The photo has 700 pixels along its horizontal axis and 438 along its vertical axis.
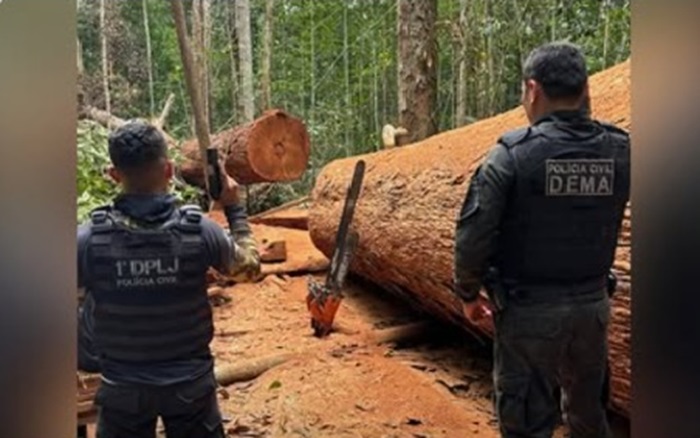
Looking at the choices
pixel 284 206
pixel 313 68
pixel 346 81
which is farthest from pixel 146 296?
pixel 346 81

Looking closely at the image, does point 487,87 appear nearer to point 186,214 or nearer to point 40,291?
point 186,214

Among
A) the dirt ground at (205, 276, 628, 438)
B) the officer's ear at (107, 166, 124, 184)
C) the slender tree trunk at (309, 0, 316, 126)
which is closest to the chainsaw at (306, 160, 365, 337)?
the dirt ground at (205, 276, 628, 438)

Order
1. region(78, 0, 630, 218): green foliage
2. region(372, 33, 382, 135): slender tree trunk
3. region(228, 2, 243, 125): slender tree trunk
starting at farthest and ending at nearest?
region(372, 33, 382, 135): slender tree trunk < region(228, 2, 243, 125): slender tree trunk < region(78, 0, 630, 218): green foliage

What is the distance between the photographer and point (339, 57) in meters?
8.87

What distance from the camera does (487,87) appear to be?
5918mm

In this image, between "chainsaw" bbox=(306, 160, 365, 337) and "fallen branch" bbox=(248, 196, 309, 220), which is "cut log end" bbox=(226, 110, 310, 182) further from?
"chainsaw" bbox=(306, 160, 365, 337)

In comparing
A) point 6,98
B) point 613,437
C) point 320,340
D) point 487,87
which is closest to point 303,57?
point 487,87

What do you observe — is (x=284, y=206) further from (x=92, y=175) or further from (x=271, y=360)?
(x=92, y=175)

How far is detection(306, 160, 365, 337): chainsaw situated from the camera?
11.0 ft

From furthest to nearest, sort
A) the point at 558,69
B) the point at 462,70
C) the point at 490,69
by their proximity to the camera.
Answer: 1. the point at 462,70
2. the point at 490,69
3. the point at 558,69

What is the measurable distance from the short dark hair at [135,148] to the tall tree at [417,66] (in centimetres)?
331

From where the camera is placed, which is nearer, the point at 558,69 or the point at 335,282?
the point at 558,69

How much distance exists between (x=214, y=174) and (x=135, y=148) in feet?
0.91

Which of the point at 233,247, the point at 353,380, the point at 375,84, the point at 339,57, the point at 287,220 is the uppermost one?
the point at 339,57
